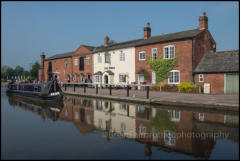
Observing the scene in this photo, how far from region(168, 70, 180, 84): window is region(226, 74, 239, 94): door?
201 inches

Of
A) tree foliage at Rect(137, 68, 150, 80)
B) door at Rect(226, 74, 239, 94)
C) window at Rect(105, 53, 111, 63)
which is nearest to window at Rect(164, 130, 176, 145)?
door at Rect(226, 74, 239, 94)

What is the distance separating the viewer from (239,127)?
21.8 ft

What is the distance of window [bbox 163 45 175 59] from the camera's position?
21.7 meters

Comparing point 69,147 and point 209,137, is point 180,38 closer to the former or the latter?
point 209,137

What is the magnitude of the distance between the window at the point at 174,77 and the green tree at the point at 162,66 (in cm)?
45

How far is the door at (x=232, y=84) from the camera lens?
17319 millimetres

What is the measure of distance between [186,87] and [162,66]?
14.7 ft

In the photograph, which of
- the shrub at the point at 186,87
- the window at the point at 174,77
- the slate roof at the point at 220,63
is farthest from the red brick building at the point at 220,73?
the window at the point at 174,77

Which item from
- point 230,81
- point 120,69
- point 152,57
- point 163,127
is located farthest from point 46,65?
point 163,127

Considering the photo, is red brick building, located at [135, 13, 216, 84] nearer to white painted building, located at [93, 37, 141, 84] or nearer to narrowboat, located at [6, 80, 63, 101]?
white painted building, located at [93, 37, 141, 84]

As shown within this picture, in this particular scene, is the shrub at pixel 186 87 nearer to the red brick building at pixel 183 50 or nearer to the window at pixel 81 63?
the red brick building at pixel 183 50

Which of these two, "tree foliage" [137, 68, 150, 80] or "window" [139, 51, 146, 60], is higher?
"window" [139, 51, 146, 60]

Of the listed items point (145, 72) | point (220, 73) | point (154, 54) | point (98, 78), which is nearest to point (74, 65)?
point (98, 78)

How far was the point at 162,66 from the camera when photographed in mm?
22156
